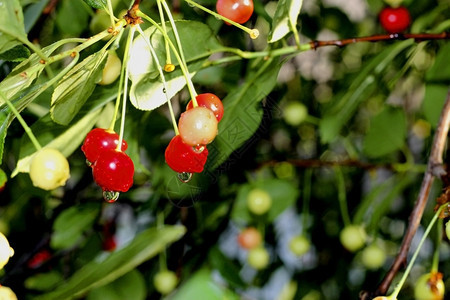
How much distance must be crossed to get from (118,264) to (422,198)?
0.39 metres

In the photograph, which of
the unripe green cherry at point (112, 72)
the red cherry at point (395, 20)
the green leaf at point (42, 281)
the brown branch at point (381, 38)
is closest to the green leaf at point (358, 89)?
the brown branch at point (381, 38)

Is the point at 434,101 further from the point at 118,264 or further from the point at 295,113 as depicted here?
the point at 118,264

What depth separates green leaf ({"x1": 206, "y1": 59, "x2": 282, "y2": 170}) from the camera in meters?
0.85

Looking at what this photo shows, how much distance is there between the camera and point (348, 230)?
4.38 ft

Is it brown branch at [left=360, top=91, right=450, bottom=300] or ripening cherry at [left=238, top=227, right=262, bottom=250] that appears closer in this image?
brown branch at [left=360, top=91, right=450, bottom=300]

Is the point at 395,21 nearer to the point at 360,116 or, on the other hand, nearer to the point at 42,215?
the point at 360,116

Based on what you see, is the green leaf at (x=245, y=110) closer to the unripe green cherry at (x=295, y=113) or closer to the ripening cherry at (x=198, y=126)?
the ripening cherry at (x=198, y=126)

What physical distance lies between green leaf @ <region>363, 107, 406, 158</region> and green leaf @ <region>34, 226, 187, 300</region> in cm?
68

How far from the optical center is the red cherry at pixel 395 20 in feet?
3.84

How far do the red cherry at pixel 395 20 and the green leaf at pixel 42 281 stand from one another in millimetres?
831

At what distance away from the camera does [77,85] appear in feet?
2.02

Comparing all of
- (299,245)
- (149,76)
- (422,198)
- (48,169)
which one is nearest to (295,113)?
(299,245)

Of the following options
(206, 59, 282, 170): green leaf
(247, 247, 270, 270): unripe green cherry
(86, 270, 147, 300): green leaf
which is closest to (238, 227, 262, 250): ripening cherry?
(247, 247, 270, 270): unripe green cherry

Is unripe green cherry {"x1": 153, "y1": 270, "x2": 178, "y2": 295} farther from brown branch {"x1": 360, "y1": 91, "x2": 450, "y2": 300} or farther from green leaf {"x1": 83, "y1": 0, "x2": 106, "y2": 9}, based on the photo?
green leaf {"x1": 83, "y1": 0, "x2": 106, "y2": 9}
